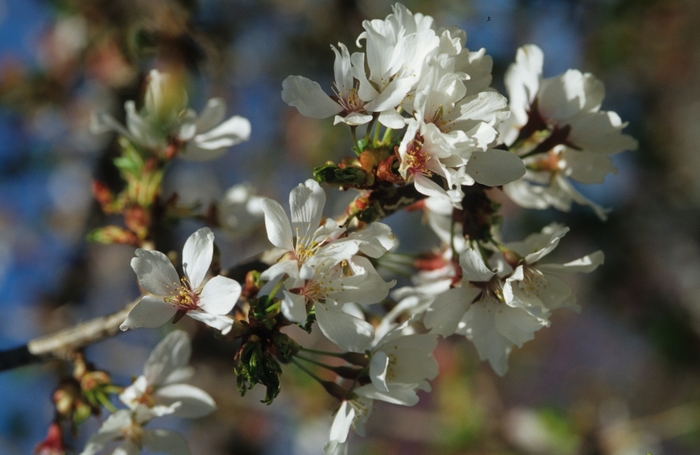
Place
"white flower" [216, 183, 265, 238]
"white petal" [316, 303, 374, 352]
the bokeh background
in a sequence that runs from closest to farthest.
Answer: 1. "white petal" [316, 303, 374, 352]
2. "white flower" [216, 183, 265, 238]
3. the bokeh background

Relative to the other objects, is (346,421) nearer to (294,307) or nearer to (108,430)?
(294,307)

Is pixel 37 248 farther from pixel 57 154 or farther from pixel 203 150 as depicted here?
pixel 203 150

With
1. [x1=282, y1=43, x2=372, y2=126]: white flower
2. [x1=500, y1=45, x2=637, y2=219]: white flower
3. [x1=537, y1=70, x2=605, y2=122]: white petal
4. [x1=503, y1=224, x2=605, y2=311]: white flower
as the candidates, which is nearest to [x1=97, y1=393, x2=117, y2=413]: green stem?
[x1=282, y1=43, x2=372, y2=126]: white flower

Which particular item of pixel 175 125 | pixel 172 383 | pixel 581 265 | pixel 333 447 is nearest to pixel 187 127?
pixel 175 125

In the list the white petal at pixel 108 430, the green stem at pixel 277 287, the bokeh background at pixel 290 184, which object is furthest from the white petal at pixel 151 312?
the bokeh background at pixel 290 184

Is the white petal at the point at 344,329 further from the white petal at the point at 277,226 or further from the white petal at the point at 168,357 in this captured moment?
the white petal at the point at 168,357

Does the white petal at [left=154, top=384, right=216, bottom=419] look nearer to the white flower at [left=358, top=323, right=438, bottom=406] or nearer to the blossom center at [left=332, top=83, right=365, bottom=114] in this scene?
the white flower at [left=358, top=323, right=438, bottom=406]

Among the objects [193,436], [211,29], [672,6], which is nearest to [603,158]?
[211,29]

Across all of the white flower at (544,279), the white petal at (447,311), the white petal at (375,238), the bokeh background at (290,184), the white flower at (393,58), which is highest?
the white flower at (393,58)
